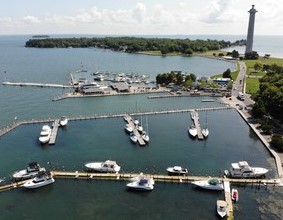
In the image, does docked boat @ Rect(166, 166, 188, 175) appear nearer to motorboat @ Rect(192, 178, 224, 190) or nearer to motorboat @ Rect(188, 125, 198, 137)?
motorboat @ Rect(192, 178, 224, 190)

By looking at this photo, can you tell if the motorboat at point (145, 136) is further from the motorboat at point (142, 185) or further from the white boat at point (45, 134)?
the white boat at point (45, 134)

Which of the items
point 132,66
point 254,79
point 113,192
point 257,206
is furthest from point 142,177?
point 132,66

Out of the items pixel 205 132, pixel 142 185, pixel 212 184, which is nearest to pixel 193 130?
pixel 205 132

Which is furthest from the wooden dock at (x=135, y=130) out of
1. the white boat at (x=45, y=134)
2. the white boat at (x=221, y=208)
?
the white boat at (x=221, y=208)

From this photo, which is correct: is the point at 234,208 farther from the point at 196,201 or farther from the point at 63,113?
the point at 63,113

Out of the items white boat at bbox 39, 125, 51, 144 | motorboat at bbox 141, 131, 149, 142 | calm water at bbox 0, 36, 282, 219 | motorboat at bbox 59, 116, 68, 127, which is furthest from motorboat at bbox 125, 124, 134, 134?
white boat at bbox 39, 125, 51, 144
